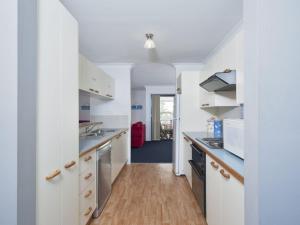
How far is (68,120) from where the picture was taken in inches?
51.2

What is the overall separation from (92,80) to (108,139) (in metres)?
0.93

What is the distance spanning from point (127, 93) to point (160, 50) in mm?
1332

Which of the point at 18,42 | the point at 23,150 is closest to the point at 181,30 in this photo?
the point at 18,42

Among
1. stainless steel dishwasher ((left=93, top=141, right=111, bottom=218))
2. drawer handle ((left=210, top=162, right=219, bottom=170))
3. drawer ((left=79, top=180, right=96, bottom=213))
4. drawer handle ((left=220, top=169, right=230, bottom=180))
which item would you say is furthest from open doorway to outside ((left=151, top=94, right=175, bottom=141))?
drawer handle ((left=220, top=169, right=230, bottom=180))

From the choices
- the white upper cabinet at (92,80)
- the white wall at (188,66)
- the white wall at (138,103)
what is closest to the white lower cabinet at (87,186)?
the white upper cabinet at (92,80)

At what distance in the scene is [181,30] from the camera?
7.68ft

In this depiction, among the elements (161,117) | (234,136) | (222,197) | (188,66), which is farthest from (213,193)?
(161,117)

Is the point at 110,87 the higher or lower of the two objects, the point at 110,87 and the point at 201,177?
the higher

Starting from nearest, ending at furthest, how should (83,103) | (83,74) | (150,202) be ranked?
(83,74) → (150,202) → (83,103)

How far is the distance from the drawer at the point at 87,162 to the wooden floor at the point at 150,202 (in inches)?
26.5

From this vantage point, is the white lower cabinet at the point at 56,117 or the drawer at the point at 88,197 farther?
the drawer at the point at 88,197

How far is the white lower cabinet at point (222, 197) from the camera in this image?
3.69 ft

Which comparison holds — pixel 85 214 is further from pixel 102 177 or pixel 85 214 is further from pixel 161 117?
pixel 161 117

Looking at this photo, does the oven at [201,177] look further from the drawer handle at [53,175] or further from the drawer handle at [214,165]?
the drawer handle at [53,175]
